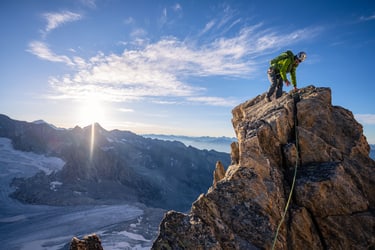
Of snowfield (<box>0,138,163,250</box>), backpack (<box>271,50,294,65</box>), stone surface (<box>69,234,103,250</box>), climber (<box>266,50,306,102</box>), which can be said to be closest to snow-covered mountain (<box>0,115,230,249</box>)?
snowfield (<box>0,138,163,250</box>)

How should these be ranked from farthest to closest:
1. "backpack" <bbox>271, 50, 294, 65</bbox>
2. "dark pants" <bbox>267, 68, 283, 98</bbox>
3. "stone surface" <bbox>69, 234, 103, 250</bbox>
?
"dark pants" <bbox>267, 68, 283, 98</bbox>
"backpack" <bbox>271, 50, 294, 65</bbox>
"stone surface" <bbox>69, 234, 103, 250</bbox>

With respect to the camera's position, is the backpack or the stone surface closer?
the stone surface

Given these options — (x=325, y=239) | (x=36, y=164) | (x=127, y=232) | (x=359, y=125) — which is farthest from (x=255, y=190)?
(x=36, y=164)

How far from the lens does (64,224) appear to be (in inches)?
3922

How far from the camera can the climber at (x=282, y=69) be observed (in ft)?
47.6

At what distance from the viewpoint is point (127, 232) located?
3588 inches

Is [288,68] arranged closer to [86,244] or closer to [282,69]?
[282,69]

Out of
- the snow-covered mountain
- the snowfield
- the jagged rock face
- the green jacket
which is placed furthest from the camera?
the snow-covered mountain

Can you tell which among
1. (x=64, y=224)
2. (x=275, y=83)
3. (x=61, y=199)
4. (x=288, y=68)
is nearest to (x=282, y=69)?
(x=288, y=68)

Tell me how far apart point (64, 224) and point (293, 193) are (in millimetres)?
110513

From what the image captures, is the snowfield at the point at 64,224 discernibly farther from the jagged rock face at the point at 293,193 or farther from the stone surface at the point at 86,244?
the jagged rock face at the point at 293,193

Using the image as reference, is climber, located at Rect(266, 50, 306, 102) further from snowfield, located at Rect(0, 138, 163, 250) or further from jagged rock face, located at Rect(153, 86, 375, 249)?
snowfield, located at Rect(0, 138, 163, 250)

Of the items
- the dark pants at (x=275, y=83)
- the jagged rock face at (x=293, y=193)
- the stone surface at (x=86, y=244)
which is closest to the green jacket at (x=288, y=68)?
the dark pants at (x=275, y=83)

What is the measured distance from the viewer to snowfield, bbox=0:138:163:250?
3295 inches
